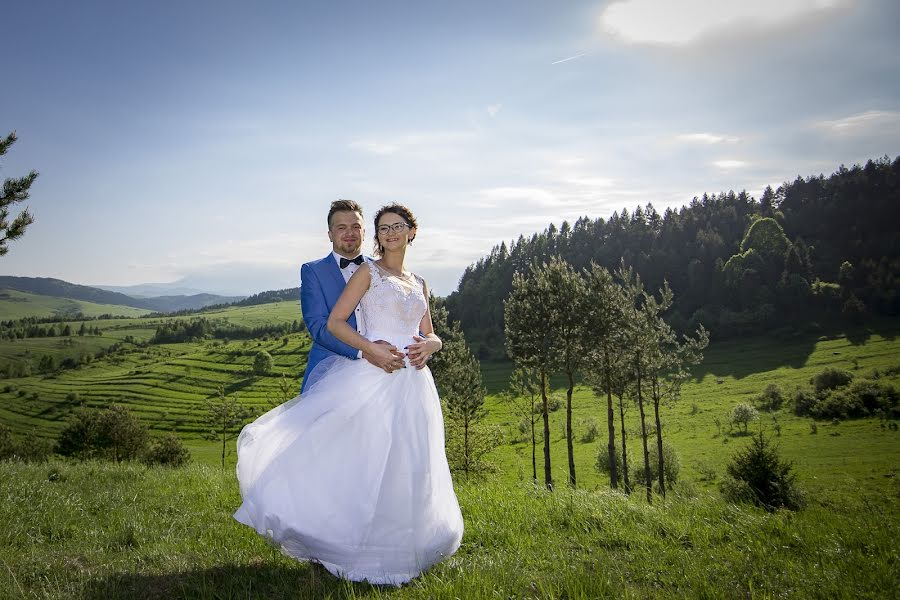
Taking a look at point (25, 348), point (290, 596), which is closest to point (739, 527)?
point (290, 596)

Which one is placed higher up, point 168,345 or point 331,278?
point 331,278

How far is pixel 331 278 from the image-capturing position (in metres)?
6.14

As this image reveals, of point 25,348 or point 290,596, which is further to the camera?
point 25,348

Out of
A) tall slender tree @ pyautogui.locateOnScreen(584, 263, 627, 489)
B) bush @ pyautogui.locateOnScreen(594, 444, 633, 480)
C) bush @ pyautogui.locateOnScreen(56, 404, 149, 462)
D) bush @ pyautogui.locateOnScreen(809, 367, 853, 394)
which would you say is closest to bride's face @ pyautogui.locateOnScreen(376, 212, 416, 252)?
tall slender tree @ pyautogui.locateOnScreen(584, 263, 627, 489)

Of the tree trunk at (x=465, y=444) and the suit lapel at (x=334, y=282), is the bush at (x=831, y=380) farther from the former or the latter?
the suit lapel at (x=334, y=282)

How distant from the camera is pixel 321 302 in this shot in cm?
Answer: 601

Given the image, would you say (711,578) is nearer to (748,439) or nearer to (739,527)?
(739,527)

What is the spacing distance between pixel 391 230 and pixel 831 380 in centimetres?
8703

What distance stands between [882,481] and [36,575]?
5554 centimetres

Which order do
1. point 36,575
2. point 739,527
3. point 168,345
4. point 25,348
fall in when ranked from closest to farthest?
point 36,575 → point 739,527 → point 25,348 → point 168,345

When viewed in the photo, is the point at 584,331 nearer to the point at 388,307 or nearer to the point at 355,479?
the point at 388,307

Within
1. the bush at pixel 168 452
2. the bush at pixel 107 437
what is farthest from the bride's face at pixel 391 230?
the bush at pixel 107 437

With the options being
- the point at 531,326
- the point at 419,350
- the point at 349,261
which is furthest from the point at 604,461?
the point at 349,261

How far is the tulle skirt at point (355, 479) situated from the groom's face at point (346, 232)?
1.51 m
